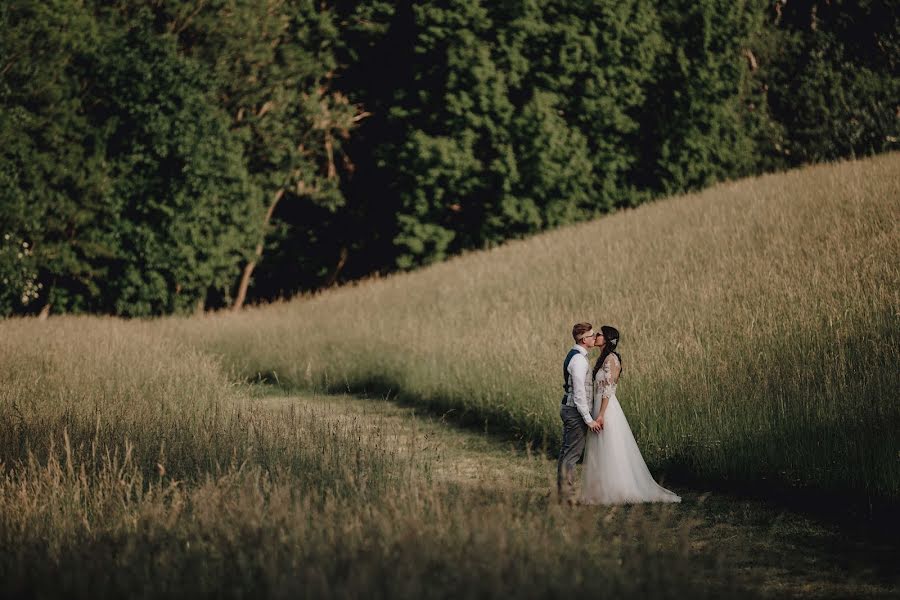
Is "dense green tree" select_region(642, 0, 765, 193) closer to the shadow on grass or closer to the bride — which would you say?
the shadow on grass

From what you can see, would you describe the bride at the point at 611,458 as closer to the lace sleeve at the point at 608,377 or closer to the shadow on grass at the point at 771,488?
the lace sleeve at the point at 608,377

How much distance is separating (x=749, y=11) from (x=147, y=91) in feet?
72.7

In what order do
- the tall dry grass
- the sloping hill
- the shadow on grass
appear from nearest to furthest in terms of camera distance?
1. the tall dry grass
2. the shadow on grass
3. the sloping hill

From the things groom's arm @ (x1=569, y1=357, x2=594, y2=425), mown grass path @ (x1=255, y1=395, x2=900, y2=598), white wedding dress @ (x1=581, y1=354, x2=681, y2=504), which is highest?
groom's arm @ (x1=569, y1=357, x2=594, y2=425)

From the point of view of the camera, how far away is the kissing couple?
8.68 meters

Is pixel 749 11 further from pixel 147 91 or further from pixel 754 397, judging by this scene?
pixel 754 397

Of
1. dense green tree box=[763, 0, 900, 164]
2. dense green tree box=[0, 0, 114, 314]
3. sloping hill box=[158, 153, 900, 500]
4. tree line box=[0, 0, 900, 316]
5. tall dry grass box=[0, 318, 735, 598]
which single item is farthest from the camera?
dense green tree box=[763, 0, 900, 164]

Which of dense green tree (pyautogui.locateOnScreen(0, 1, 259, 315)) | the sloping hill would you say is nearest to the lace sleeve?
the sloping hill

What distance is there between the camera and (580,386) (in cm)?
869

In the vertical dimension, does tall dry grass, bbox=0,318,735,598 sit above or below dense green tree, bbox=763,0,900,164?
below

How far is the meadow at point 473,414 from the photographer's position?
17.8 ft

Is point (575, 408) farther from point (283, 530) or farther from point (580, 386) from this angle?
point (283, 530)

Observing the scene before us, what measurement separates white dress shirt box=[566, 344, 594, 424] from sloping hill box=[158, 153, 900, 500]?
1.78 m

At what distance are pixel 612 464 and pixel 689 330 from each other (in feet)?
14.3
